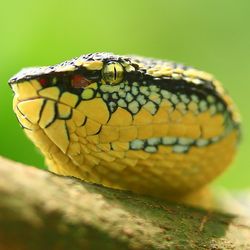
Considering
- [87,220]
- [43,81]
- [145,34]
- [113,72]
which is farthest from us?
[145,34]

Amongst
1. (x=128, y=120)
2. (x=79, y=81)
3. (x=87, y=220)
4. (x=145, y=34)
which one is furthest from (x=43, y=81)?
(x=145, y=34)

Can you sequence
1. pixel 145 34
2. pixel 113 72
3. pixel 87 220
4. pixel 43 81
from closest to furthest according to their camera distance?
pixel 87 220, pixel 43 81, pixel 113 72, pixel 145 34

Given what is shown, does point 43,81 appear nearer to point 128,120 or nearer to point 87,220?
point 128,120

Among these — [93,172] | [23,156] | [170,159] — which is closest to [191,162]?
[170,159]

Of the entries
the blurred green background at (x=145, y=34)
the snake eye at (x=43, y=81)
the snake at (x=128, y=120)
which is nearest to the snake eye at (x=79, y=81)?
the snake at (x=128, y=120)

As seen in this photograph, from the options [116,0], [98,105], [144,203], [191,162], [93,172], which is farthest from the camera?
[116,0]

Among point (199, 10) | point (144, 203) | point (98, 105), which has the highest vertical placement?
point (199, 10)

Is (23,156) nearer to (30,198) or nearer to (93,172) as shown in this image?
(93,172)
